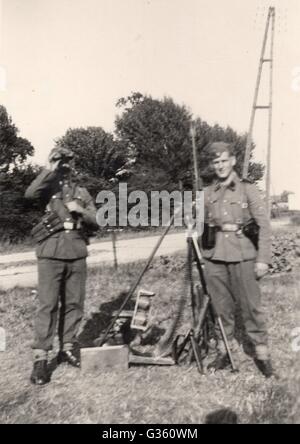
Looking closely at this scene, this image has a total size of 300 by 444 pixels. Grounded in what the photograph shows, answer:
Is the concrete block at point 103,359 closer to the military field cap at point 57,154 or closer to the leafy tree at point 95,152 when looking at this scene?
the military field cap at point 57,154

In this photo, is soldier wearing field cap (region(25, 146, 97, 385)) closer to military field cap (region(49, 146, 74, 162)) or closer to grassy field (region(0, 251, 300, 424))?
military field cap (region(49, 146, 74, 162))

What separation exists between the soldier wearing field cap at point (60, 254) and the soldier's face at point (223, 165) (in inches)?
49.0

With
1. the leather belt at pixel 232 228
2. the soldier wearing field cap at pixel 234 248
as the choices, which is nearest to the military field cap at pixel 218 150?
the soldier wearing field cap at pixel 234 248

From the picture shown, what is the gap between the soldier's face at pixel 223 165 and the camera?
14.9 feet

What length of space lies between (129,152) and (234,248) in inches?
1434

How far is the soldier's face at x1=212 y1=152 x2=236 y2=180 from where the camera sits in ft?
14.9

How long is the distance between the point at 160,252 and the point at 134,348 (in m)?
8.51

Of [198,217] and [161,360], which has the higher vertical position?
[198,217]

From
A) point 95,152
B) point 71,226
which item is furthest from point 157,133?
point 71,226

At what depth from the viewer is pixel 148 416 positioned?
12.2ft

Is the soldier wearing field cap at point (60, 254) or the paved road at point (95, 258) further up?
the soldier wearing field cap at point (60, 254)

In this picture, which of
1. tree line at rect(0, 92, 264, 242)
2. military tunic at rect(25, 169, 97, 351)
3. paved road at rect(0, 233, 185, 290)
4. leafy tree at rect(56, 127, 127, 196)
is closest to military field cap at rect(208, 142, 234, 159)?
military tunic at rect(25, 169, 97, 351)

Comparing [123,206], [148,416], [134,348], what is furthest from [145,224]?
[148,416]
